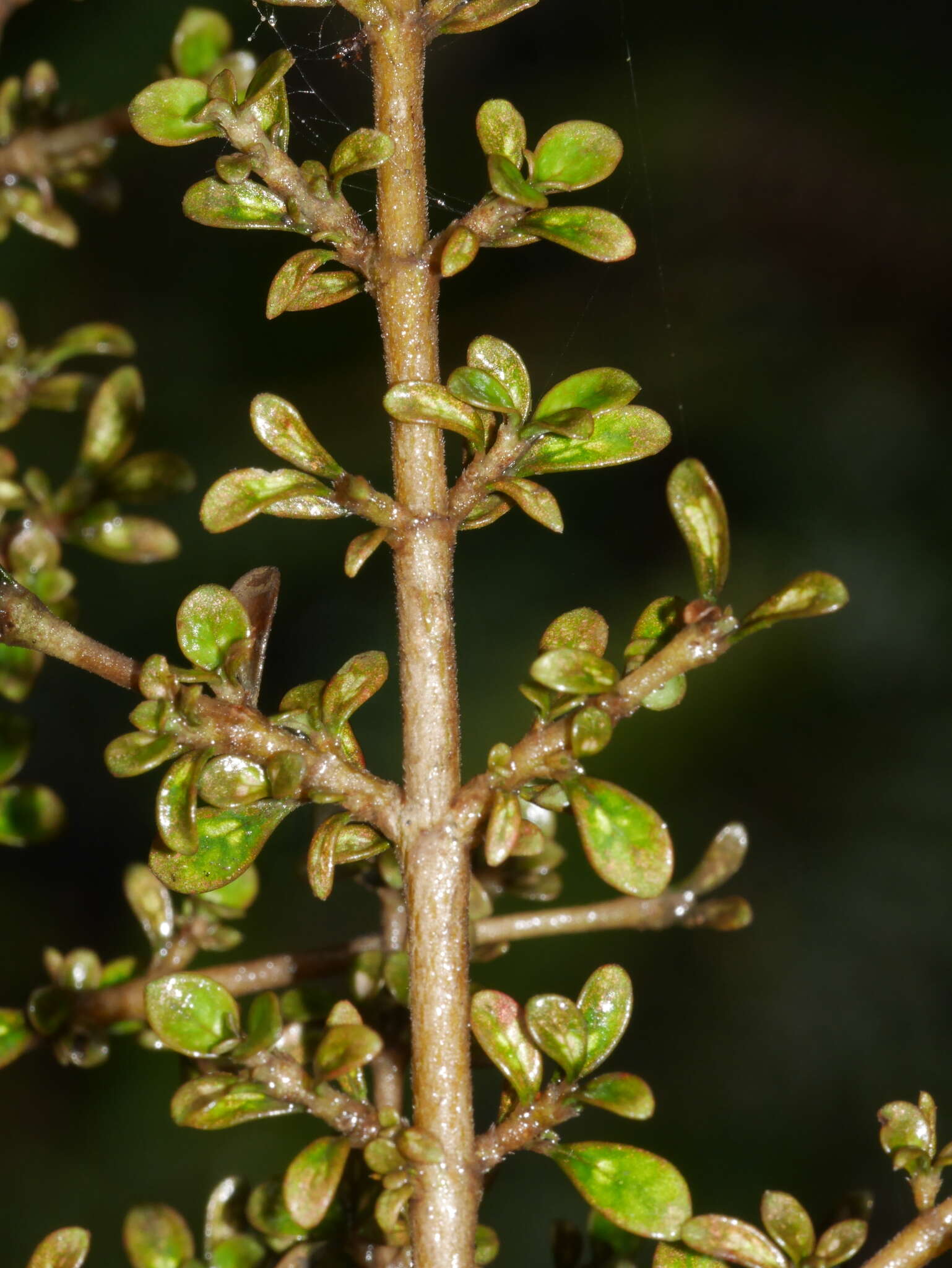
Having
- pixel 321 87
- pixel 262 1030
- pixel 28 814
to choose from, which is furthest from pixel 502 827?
pixel 321 87

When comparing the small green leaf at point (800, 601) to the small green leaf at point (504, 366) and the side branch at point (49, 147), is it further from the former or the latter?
→ the side branch at point (49, 147)

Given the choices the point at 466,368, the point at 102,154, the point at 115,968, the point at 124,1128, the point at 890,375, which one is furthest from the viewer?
the point at 890,375

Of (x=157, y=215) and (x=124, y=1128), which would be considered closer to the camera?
(x=124, y=1128)

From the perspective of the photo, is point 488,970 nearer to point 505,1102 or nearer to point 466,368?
point 505,1102

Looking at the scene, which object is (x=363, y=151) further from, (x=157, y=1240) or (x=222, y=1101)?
(x=157, y=1240)

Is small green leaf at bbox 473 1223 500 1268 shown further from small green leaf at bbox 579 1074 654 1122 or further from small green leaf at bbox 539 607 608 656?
small green leaf at bbox 539 607 608 656

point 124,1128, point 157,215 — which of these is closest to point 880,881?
point 124,1128

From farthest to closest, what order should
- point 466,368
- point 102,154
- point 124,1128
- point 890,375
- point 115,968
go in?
point 890,375, point 124,1128, point 102,154, point 115,968, point 466,368
